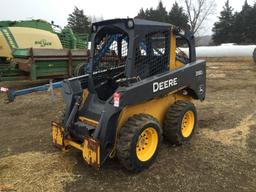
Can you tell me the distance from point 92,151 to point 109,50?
193 cm

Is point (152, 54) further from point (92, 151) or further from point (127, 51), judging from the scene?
point (92, 151)

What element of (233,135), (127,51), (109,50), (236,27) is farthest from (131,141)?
(236,27)

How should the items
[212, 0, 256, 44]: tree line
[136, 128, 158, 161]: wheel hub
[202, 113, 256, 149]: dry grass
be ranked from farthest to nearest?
[212, 0, 256, 44]: tree line < [202, 113, 256, 149]: dry grass < [136, 128, 158, 161]: wheel hub

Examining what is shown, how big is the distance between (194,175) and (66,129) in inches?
74.0

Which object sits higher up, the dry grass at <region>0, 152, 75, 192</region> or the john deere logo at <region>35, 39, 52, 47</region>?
the john deere logo at <region>35, 39, 52, 47</region>

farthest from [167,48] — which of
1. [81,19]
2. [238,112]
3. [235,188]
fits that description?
[81,19]

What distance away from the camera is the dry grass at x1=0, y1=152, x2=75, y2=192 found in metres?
4.06

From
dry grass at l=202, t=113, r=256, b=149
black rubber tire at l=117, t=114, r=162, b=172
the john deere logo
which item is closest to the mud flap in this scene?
black rubber tire at l=117, t=114, r=162, b=172

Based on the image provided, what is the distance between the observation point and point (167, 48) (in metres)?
4.91

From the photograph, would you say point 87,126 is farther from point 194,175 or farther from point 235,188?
point 235,188

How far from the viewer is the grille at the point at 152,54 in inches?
181

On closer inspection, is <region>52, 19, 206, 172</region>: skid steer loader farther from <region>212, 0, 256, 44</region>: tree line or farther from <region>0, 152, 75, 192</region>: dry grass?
<region>212, 0, 256, 44</region>: tree line

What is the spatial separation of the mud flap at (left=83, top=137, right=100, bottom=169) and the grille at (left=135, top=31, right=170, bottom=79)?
3.94 ft

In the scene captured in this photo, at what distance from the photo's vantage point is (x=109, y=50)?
17.4 ft
